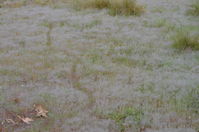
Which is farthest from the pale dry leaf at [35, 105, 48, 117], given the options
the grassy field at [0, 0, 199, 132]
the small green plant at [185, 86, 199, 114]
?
the small green plant at [185, 86, 199, 114]

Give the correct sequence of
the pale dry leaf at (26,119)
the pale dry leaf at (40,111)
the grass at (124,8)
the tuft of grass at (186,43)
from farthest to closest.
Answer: the grass at (124,8), the tuft of grass at (186,43), the pale dry leaf at (40,111), the pale dry leaf at (26,119)

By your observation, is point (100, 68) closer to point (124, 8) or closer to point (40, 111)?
point (40, 111)

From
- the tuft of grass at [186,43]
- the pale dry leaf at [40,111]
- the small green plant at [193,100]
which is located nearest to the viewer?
the pale dry leaf at [40,111]

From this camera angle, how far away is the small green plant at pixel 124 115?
4164 millimetres

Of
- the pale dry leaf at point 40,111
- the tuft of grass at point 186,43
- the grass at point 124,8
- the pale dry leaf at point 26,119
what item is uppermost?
the grass at point 124,8

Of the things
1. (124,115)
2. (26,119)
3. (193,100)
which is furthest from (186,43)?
(26,119)

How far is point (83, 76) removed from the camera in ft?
18.0

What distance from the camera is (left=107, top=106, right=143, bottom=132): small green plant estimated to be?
164 inches

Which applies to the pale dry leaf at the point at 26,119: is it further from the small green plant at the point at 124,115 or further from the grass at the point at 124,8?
the grass at the point at 124,8

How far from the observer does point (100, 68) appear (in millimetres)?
5762

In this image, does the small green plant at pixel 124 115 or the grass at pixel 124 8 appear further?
the grass at pixel 124 8

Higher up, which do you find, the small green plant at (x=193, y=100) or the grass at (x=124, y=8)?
the grass at (x=124, y=8)

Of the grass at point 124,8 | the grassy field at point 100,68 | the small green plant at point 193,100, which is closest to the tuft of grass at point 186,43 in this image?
the grassy field at point 100,68

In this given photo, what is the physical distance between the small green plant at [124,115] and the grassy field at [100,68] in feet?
0.04
